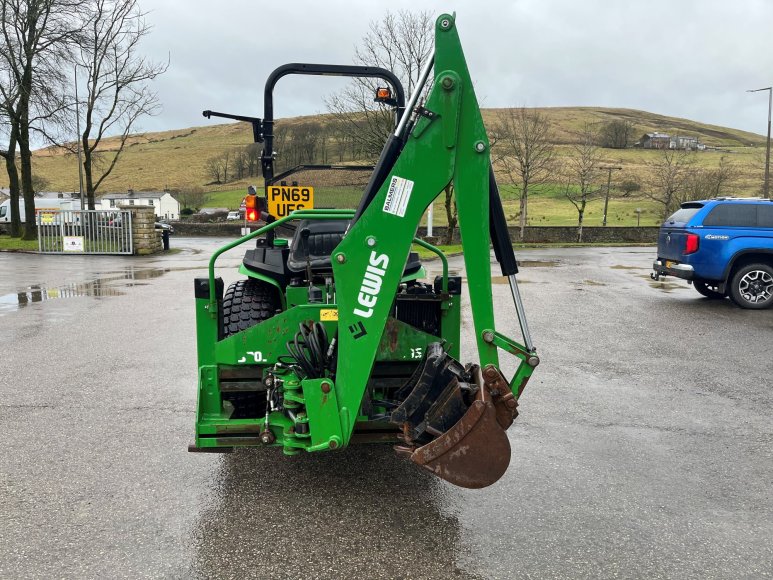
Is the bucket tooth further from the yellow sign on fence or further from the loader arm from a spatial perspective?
the yellow sign on fence

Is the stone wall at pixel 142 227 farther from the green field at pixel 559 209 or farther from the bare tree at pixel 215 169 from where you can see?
the bare tree at pixel 215 169

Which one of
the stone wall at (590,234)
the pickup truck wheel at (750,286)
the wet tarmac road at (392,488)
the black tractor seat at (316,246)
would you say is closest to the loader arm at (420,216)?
the wet tarmac road at (392,488)

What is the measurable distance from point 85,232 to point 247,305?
887 inches

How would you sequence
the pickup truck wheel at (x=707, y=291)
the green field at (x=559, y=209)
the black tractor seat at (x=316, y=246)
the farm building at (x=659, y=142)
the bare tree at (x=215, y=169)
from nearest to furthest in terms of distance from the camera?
the black tractor seat at (x=316, y=246)
the pickup truck wheel at (x=707, y=291)
the green field at (x=559, y=209)
the farm building at (x=659, y=142)
the bare tree at (x=215, y=169)

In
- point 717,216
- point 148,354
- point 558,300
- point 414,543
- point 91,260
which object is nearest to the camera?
point 414,543

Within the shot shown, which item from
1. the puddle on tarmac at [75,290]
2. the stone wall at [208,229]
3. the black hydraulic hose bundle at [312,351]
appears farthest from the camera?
the stone wall at [208,229]

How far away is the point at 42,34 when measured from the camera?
2786cm

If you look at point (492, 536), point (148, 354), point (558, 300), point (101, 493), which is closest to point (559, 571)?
point (492, 536)

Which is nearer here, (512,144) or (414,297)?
(414,297)

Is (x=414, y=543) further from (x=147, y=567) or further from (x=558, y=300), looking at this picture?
(x=558, y=300)

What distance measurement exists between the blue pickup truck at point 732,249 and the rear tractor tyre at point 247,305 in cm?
897

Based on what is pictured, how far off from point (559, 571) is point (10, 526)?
287 centimetres

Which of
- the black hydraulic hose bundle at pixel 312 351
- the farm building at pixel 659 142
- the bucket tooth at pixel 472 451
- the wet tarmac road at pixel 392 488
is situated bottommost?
the wet tarmac road at pixel 392 488

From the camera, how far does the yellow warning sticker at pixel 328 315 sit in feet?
13.0
